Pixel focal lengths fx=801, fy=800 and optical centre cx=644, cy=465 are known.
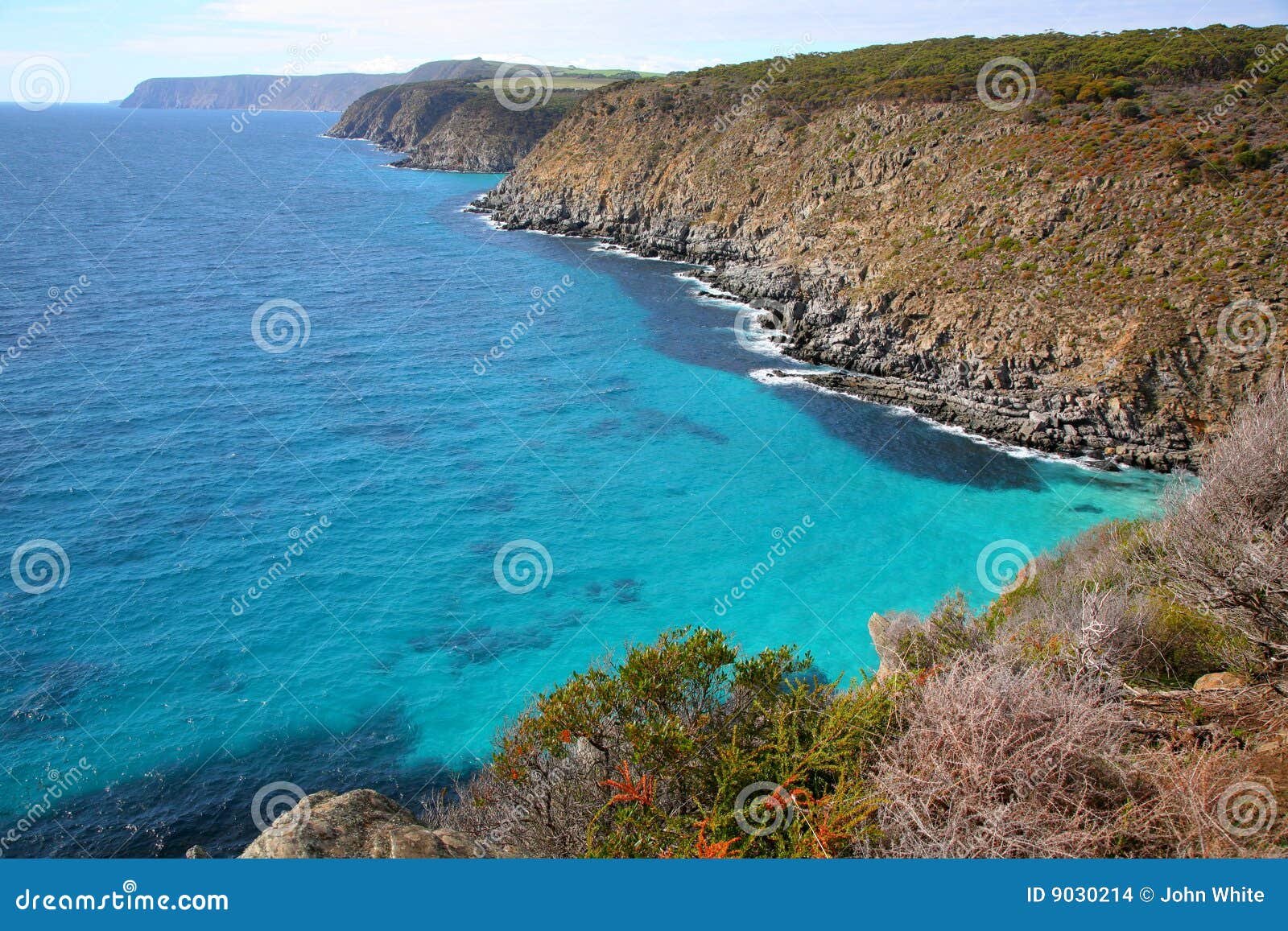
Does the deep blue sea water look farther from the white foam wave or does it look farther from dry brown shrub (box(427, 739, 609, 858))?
dry brown shrub (box(427, 739, 609, 858))

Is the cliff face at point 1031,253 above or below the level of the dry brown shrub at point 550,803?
above

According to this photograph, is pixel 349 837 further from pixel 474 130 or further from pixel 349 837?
pixel 474 130

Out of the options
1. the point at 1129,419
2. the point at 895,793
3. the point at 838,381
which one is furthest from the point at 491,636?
the point at 1129,419

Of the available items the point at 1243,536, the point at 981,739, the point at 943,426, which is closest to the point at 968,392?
the point at 943,426

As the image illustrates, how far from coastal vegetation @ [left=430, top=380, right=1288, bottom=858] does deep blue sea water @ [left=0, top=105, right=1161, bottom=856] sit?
1063cm

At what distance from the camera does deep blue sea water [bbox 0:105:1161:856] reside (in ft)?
80.6

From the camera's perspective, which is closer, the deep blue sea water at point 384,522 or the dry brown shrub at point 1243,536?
the dry brown shrub at point 1243,536

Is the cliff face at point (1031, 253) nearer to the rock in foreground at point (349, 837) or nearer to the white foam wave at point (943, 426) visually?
the white foam wave at point (943, 426)

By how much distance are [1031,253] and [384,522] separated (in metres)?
42.5

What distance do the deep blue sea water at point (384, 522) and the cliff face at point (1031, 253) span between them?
15.1 feet

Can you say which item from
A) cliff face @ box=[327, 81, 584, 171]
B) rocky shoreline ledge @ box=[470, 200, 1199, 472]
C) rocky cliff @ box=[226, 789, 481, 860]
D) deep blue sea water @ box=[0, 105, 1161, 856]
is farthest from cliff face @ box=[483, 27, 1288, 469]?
cliff face @ box=[327, 81, 584, 171]

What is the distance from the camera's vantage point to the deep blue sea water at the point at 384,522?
2458cm

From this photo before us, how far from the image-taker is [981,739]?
10.2 metres

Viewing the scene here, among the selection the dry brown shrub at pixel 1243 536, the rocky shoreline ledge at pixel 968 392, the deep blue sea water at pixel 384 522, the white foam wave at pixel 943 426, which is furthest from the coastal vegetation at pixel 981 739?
the rocky shoreline ledge at pixel 968 392
